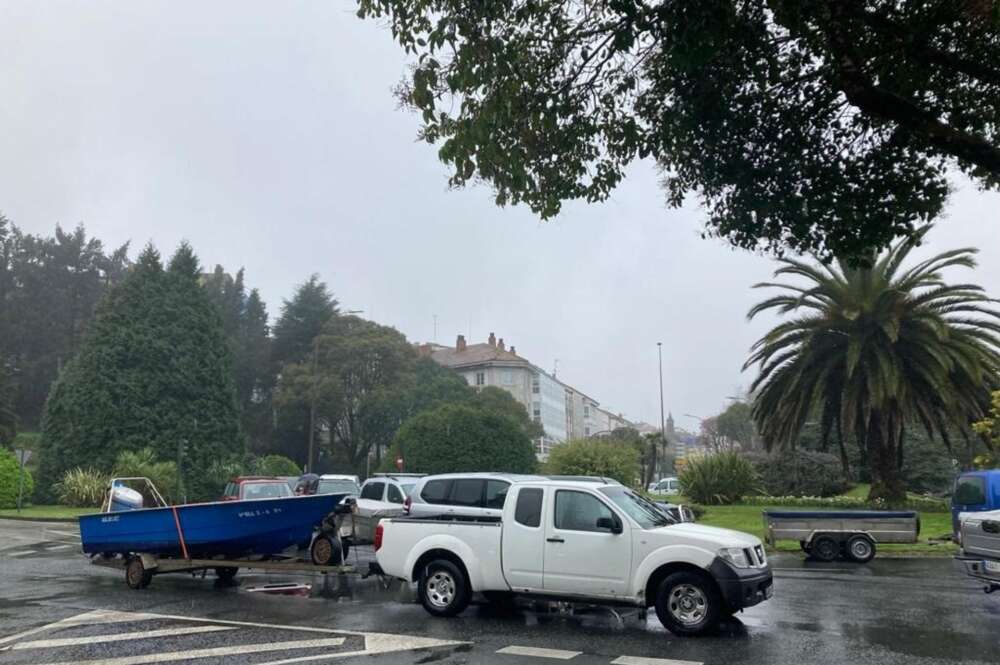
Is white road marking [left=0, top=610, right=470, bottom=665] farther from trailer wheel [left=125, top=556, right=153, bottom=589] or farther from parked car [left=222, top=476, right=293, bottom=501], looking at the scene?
parked car [left=222, top=476, right=293, bottom=501]

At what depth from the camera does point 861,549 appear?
59.7 ft

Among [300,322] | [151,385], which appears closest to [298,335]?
[300,322]

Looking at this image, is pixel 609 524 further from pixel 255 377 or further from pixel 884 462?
pixel 255 377

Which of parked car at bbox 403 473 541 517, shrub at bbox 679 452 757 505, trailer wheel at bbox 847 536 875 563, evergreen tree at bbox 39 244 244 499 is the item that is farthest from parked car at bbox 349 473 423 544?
evergreen tree at bbox 39 244 244 499

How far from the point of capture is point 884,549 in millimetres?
19750

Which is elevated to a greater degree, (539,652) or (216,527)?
(216,527)

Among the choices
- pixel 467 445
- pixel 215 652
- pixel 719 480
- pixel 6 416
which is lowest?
pixel 215 652

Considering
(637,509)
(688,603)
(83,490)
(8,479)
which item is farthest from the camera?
(83,490)

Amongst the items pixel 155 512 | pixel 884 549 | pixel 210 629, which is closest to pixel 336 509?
pixel 155 512

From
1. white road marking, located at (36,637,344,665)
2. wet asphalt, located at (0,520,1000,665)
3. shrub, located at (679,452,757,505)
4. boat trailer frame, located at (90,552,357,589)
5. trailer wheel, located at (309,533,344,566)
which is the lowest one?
white road marking, located at (36,637,344,665)

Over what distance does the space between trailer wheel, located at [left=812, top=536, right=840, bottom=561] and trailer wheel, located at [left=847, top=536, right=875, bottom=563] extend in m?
0.28

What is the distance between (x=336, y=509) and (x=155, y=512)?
2.86 meters

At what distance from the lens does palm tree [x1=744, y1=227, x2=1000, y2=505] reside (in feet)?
86.3

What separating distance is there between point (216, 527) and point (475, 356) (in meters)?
83.9
